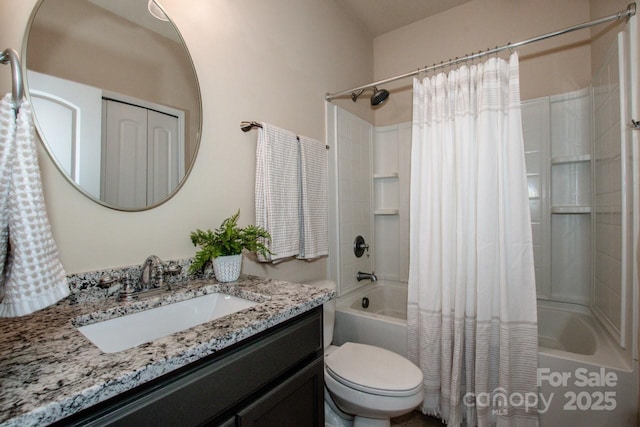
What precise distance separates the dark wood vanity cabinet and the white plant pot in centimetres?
39

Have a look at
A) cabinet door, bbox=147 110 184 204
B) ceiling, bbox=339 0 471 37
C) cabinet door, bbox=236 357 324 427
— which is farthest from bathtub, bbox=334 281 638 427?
ceiling, bbox=339 0 471 37

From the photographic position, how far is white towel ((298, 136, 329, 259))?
1.73 m

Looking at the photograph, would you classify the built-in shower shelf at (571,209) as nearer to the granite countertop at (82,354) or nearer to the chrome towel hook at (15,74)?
the granite countertop at (82,354)

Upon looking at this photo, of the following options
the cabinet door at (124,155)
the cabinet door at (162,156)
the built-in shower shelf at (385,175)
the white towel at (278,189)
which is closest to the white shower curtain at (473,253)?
the white towel at (278,189)

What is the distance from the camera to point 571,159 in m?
1.89

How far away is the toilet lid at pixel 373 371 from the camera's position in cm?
124

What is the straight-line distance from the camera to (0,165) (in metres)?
0.56

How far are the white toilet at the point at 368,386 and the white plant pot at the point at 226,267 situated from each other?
69 centimetres

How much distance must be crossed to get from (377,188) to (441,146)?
109 cm

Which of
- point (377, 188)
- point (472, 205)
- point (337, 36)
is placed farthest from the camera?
point (377, 188)

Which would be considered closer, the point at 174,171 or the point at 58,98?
the point at 58,98

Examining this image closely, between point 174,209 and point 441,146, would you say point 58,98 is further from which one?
point 441,146

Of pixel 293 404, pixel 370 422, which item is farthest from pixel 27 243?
pixel 370 422

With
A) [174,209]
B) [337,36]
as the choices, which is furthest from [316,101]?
[174,209]
